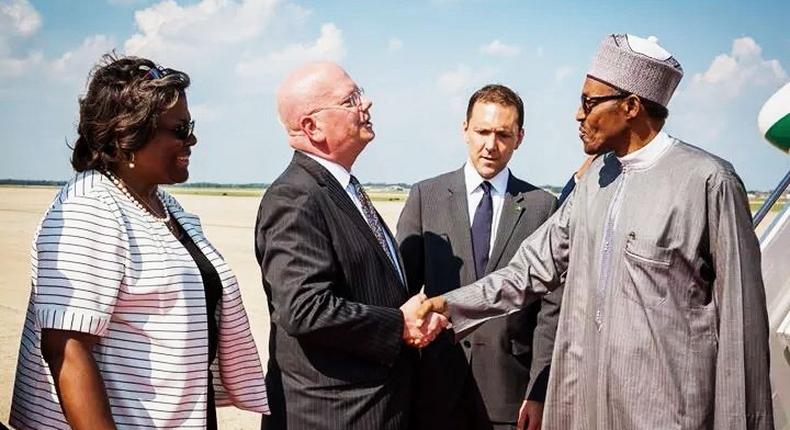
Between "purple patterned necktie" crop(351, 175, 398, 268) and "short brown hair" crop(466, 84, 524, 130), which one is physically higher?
"short brown hair" crop(466, 84, 524, 130)

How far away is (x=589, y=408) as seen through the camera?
3211mm

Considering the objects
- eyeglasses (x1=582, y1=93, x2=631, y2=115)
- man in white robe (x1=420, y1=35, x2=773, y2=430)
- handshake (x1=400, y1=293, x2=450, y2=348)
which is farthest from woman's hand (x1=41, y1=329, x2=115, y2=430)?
eyeglasses (x1=582, y1=93, x2=631, y2=115)

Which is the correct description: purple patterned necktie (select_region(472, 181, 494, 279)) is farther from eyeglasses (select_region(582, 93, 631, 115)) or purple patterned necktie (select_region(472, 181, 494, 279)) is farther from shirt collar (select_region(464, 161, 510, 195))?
eyeglasses (select_region(582, 93, 631, 115))

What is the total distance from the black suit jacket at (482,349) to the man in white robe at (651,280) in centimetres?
53

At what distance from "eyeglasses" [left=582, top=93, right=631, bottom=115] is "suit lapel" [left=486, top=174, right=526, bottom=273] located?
0.94 meters

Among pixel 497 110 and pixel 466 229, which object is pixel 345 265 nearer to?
pixel 466 229

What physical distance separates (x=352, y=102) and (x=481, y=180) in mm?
1149

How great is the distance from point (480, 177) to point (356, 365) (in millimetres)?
1548

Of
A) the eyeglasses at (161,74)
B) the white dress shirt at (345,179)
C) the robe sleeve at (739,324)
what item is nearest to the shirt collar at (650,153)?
the robe sleeve at (739,324)

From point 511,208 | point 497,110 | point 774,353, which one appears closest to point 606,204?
point 511,208

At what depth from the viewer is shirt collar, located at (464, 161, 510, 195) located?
4.29 metres

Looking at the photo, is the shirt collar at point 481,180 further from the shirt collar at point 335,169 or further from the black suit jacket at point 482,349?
the shirt collar at point 335,169

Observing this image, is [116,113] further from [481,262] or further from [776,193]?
[776,193]

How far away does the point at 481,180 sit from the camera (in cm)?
429
